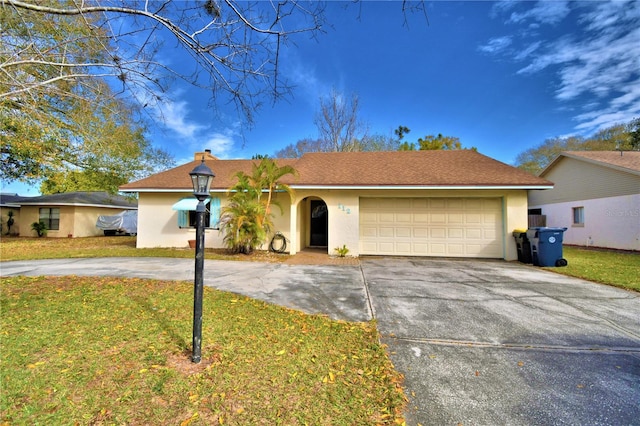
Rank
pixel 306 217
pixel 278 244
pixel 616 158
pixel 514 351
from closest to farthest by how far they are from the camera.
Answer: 1. pixel 514 351
2. pixel 278 244
3. pixel 306 217
4. pixel 616 158

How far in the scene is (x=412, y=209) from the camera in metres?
10.7

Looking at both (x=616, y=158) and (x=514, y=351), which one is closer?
(x=514, y=351)

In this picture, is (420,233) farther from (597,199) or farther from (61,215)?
(61,215)

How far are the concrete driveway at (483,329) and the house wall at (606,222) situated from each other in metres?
8.78

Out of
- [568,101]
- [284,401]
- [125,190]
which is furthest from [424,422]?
[568,101]

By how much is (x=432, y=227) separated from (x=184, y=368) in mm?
9773

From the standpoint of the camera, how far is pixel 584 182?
14633mm

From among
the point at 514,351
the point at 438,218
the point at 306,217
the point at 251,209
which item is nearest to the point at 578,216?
the point at 438,218

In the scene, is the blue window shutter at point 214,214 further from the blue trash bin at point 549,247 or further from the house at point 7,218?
the house at point 7,218

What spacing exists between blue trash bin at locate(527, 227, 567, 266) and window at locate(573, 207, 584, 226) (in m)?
9.14

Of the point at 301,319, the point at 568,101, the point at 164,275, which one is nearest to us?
the point at 301,319

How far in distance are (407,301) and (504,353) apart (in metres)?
1.96

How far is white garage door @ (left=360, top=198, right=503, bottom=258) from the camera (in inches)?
403

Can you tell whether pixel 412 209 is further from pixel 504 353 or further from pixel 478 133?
pixel 478 133
